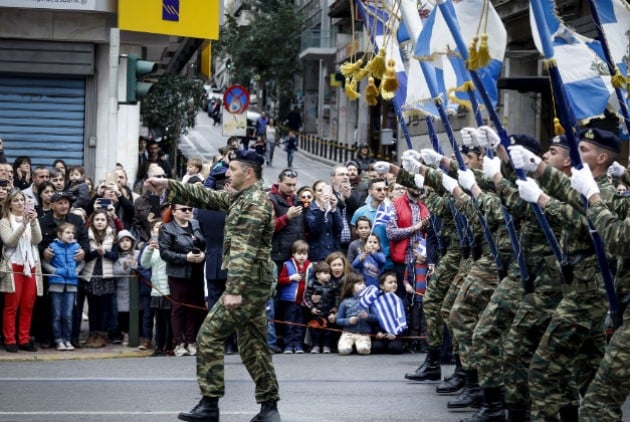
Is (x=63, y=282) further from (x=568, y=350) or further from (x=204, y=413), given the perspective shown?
(x=568, y=350)

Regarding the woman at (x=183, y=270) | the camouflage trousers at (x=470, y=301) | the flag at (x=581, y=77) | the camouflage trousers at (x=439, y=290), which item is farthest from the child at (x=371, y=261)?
the flag at (x=581, y=77)

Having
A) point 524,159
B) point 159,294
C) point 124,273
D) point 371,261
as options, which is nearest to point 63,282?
point 124,273

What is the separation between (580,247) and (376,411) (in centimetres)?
271

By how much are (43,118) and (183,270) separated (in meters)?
8.23

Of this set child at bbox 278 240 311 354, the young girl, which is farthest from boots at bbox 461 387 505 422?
the young girl

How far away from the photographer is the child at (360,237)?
14758mm

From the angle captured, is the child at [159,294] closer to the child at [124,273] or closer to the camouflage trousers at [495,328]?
the child at [124,273]

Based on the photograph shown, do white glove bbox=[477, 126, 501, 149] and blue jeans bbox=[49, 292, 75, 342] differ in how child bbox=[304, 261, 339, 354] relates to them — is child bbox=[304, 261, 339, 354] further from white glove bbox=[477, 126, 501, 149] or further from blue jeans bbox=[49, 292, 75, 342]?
white glove bbox=[477, 126, 501, 149]

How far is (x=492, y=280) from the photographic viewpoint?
9766 millimetres

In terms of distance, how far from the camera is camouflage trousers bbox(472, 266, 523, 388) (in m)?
8.84

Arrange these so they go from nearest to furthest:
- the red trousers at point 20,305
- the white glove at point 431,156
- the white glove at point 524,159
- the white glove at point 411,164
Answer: the white glove at point 524,159 → the white glove at point 431,156 → the white glove at point 411,164 → the red trousers at point 20,305

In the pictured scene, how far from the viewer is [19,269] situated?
43.8ft

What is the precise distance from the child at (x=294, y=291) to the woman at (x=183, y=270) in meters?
1.04

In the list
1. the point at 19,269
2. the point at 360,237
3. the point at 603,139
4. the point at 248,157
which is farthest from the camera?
the point at 360,237
